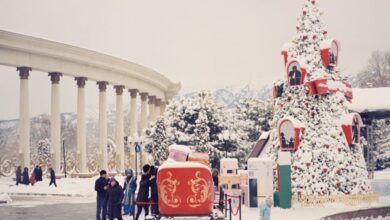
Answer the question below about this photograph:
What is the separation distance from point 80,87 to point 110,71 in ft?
12.5

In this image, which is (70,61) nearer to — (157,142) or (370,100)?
(157,142)

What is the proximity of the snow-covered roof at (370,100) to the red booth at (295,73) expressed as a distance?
7177 millimetres

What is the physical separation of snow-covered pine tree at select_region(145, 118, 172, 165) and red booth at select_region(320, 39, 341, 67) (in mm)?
16519

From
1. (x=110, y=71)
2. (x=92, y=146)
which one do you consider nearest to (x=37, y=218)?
(x=110, y=71)

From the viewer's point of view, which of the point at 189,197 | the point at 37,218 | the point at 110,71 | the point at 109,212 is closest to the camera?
the point at 189,197

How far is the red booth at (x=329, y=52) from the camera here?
68.7ft

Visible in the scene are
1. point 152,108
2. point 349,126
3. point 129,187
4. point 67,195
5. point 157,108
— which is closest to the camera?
point 129,187

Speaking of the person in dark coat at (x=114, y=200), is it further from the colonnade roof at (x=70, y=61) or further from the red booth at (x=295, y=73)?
the colonnade roof at (x=70, y=61)

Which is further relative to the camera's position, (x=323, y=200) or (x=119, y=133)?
(x=119, y=133)

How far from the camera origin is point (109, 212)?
14906 mm

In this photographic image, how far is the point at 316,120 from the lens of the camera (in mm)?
20719

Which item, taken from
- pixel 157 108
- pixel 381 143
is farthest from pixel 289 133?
pixel 157 108

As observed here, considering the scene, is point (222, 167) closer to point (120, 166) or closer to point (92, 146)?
point (120, 166)

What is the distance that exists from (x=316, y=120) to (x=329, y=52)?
2.31m
